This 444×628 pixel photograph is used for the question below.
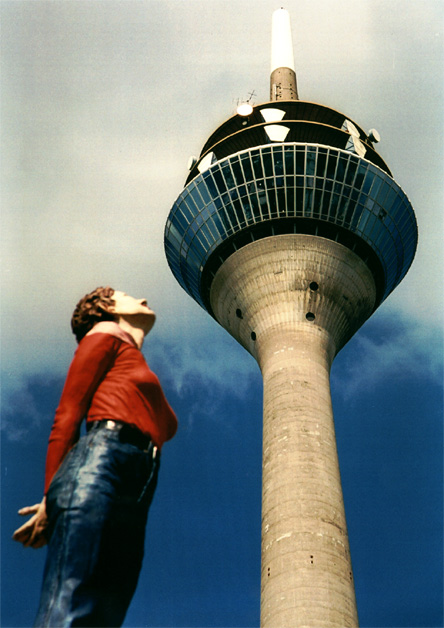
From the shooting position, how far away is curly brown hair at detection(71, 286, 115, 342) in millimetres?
9406

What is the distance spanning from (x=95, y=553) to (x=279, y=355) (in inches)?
1367

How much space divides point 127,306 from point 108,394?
4.90 ft

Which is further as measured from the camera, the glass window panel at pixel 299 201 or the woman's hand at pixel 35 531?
the glass window panel at pixel 299 201

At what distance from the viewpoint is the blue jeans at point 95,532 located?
7180mm

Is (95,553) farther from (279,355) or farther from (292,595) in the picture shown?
(279,355)

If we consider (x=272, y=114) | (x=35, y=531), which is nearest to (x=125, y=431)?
(x=35, y=531)

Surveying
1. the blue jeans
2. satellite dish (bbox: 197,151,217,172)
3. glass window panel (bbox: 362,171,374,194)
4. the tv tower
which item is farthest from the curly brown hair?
satellite dish (bbox: 197,151,217,172)

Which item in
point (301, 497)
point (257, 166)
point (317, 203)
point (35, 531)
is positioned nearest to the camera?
point (35, 531)

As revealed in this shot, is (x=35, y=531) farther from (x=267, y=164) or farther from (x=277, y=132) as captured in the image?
(x=277, y=132)

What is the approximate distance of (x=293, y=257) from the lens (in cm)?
4528

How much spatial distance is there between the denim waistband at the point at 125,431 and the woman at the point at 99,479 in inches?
0.5

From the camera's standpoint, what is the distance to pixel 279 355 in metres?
41.8

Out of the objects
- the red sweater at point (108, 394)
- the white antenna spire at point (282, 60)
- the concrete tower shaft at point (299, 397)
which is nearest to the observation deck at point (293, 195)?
the concrete tower shaft at point (299, 397)

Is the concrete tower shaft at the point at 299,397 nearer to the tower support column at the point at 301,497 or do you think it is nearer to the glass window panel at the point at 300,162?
the tower support column at the point at 301,497
